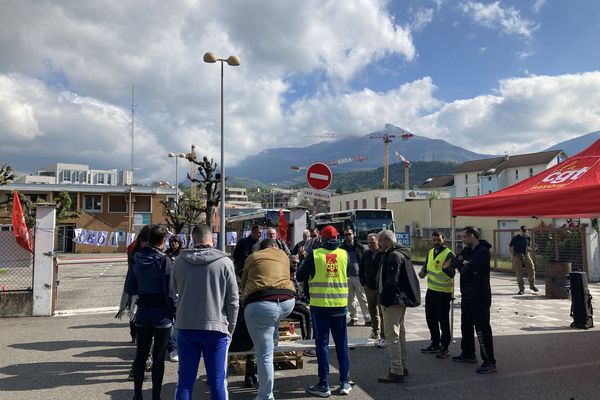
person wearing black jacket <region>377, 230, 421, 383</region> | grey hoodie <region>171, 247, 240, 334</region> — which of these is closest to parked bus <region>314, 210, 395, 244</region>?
person wearing black jacket <region>377, 230, 421, 383</region>

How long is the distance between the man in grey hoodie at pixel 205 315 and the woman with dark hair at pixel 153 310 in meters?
0.67

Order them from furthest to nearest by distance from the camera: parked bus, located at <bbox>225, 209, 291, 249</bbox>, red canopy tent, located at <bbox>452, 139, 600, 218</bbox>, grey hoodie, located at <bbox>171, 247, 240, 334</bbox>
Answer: parked bus, located at <bbox>225, 209, 291, 249</bbox> → red canopy tent, located at <bbox>452, 139, 600, 218</bbox> → grey hoodie, located at <bbox>171, 247, 240, 334</bbox>

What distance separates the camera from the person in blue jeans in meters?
4.73

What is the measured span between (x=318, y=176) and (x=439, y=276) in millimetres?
3326

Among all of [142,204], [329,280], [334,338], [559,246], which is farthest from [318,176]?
[142,204]

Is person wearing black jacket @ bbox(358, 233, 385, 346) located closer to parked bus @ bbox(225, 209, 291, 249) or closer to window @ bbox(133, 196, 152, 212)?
parked bus @ bbox(225, 209, 291, 249)

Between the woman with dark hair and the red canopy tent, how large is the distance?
Result: 4.98m

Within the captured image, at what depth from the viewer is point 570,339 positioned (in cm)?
810

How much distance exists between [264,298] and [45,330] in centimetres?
630

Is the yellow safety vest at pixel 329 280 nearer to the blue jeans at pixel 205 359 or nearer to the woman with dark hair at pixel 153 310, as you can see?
the blue jeans at pixel 205 359

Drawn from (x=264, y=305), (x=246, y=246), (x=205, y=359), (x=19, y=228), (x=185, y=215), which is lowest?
(x=205, y=359)

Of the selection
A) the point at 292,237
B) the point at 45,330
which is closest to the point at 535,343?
the point at 292,237

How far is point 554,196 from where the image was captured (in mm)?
6312

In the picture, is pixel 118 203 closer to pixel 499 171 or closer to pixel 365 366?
pixel 365 366
